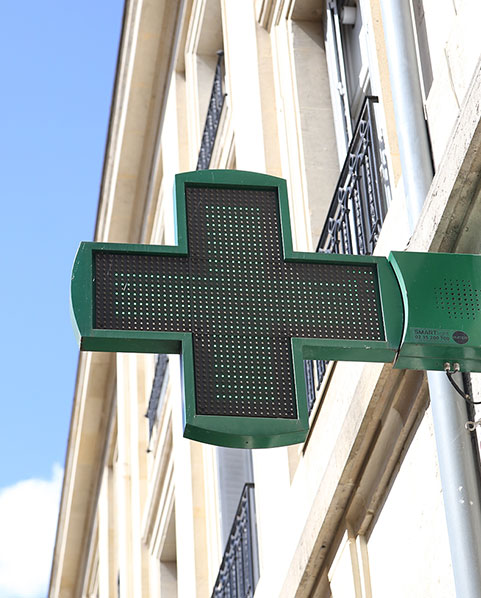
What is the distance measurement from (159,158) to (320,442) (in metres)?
8.68

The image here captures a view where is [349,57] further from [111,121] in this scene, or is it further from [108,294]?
[111,121]

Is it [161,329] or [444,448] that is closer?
[161,329]

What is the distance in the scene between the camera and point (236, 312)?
14.8 feet

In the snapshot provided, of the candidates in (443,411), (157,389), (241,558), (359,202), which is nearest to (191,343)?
(443,411)

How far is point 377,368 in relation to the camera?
6.22 metres

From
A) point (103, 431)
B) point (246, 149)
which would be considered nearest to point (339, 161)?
point (246, 149)

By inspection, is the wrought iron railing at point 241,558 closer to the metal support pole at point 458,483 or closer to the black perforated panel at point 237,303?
the metal support pole at point 458,483

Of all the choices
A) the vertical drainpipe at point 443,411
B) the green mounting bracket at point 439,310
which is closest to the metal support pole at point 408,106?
the vertical drainpipe at point 443,411

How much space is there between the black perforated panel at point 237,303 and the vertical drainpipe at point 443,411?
1049 millimetres

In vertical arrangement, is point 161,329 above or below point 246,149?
below

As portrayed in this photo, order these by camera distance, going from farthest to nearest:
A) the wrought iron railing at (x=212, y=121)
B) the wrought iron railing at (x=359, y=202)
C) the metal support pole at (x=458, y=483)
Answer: the wrought iron railing at (x=212, y=121) → the wrought iron railing at (x=359, y=202) → the metal support pole at (x=458, y=483)

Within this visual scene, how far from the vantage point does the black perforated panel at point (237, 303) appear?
4.46 metres

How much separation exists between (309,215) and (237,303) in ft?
13.9

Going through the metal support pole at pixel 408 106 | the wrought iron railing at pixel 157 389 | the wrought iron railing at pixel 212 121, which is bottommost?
the metal support pole at pixel 408 106
